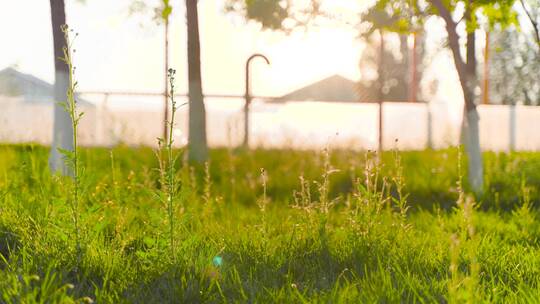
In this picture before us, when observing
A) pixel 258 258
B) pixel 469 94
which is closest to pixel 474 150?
pixel 469 94

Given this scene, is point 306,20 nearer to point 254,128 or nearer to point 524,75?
point 254,128

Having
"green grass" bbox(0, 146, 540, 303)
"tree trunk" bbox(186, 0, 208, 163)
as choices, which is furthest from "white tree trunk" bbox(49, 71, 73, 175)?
"green grass" bbox(0, 146, 540, 303)

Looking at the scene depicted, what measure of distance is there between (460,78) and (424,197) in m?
1.49

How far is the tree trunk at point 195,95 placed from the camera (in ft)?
29.2

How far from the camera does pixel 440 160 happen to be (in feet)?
30.4

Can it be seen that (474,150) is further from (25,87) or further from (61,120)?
(25,87)

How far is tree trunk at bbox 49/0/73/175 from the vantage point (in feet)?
23.7

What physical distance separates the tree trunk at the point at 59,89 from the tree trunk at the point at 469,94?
4320mm

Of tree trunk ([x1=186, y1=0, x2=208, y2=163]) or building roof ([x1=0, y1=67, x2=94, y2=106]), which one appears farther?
building roof ([x1=0, y1=67, x2=94, y2=106])

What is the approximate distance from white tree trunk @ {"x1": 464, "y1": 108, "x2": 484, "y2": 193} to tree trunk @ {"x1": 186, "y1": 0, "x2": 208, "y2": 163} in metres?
3.54

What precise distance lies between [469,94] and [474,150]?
0.67m

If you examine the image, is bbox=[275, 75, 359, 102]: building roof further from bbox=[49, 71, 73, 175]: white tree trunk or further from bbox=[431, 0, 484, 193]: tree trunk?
bbox=[49, 71, 73, 175]: white tree trunk

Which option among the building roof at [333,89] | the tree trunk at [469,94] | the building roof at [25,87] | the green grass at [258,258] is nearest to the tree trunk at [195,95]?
the tree trunk at [469,94]

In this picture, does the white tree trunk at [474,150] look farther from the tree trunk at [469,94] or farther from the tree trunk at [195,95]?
the tree trunk at [195,95]
